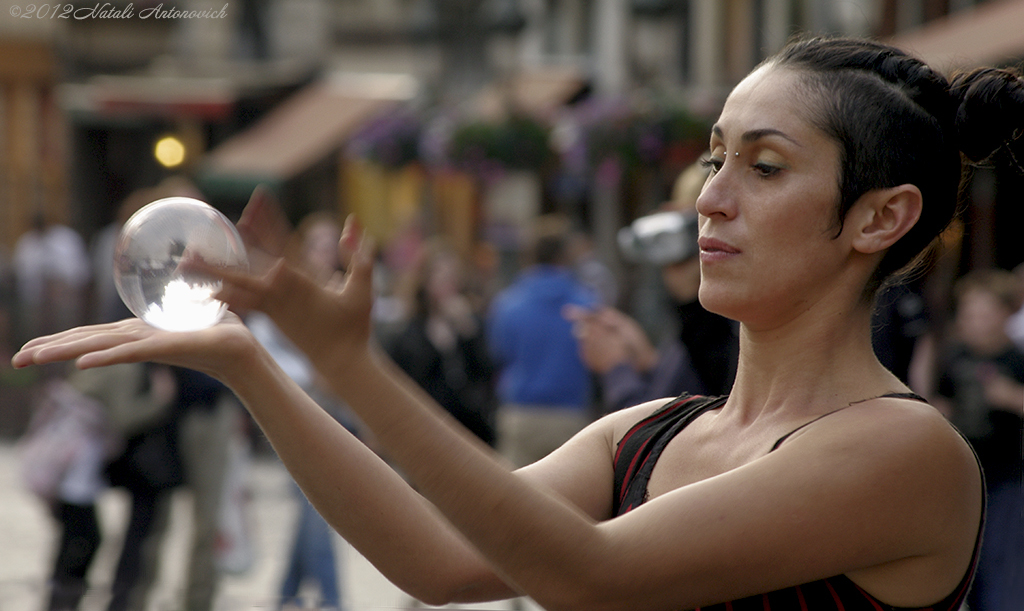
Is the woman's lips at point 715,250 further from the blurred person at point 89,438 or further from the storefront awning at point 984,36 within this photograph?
the storefront awning at point 984,36

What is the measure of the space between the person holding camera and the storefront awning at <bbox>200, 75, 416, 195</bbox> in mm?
15495

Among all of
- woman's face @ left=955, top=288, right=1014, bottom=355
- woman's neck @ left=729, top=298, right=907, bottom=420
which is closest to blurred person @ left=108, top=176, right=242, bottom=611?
woman's face @ left=955, top=288, right=1014, bottom=355

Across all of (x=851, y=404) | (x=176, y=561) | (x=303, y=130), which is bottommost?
(x=176, y=561)

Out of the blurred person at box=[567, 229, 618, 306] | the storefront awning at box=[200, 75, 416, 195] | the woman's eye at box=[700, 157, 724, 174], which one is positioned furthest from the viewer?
the storefront awning at box=[200, 75, 416, 195]

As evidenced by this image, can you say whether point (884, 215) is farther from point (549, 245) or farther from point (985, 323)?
point (549, 245)

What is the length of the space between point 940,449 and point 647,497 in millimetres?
412

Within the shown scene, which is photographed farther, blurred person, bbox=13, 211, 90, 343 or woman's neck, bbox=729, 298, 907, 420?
blurred person, bbox=13, 211, 90, 343

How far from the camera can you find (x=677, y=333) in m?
4.31

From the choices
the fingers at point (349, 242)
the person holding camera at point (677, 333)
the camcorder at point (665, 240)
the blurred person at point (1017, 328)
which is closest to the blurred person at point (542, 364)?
the person holding camera at point (677, 333)

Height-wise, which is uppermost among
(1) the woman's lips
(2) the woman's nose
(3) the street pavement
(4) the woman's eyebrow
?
(4) the woman's eyebrow

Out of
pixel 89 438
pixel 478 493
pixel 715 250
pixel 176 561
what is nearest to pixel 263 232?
pixel 478 493

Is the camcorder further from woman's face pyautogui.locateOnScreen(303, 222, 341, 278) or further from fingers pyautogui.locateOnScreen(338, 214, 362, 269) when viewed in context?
woman's face pyautogui.locateOnScreen(303, 222, 341, 278)

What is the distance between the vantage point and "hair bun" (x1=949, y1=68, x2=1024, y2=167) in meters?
1.62

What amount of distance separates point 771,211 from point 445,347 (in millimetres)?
5521
